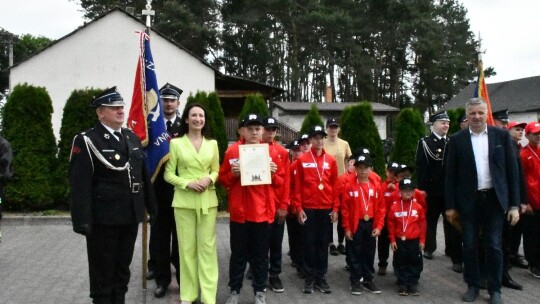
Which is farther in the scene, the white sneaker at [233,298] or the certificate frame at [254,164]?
the white sneaker at [233,298]

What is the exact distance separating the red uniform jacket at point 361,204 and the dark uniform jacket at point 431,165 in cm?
144

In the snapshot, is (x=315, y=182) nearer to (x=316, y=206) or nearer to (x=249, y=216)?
(x=316, y=206)

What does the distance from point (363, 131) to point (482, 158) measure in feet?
23.8

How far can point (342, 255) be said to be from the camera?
29.5 feet

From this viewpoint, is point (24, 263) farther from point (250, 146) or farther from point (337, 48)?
point (337, 48)

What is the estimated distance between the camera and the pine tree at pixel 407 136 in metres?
13.5

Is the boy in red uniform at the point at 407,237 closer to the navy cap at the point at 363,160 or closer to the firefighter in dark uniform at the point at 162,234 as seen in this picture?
the navy cap at the point at 363,160

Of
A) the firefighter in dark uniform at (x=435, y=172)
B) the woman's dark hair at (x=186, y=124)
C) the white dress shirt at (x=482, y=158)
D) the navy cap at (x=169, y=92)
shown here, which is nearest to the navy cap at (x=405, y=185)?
the white dress shirt at (x=482, y=158)

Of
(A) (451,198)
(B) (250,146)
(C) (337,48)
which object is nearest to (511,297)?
(A) (451,198)

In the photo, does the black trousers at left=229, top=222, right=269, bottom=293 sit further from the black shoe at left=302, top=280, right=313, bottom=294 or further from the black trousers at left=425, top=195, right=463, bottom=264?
the black trousers at left=425, top=195, right=463, bottom=264

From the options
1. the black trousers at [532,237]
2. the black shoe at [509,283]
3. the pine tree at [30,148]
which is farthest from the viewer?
the pine tree at [30,148]

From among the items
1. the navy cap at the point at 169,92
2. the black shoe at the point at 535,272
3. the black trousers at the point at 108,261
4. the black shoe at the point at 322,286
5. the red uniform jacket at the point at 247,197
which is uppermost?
the navy cap at the point at 169,92

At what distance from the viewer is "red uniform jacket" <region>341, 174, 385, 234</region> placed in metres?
6.88

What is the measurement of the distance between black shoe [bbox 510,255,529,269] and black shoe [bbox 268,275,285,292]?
3812 mm
